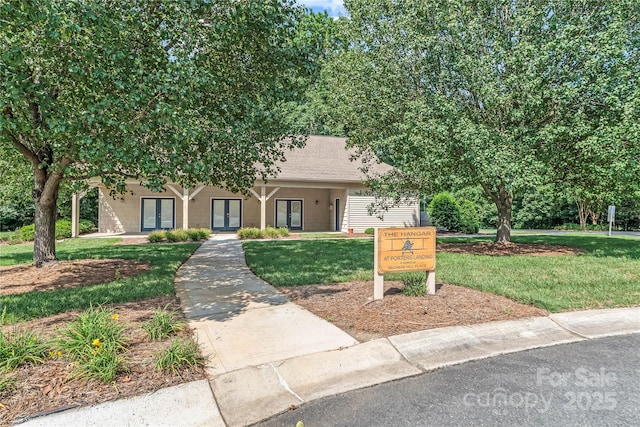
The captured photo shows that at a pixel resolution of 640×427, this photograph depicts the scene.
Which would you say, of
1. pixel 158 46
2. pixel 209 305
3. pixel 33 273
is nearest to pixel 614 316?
pixel 209 305

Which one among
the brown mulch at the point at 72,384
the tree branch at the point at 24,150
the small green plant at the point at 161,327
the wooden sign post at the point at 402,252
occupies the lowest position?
the brown mulch at the point at 72,384

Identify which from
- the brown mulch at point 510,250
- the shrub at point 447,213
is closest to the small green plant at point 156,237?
the brown mulch at point 510,250

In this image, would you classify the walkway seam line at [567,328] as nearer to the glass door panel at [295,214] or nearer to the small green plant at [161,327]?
the small green plant at [161,327]

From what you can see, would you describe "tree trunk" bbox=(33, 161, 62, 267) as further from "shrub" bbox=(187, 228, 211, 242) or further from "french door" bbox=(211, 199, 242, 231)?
"french door" bbox=(211, 199, 242, 231)

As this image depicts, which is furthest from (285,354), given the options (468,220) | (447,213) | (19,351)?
(447,213)

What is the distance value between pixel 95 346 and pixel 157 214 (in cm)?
1737

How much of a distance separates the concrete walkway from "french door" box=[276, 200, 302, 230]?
49.9 feet

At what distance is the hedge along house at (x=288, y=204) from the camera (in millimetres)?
18703

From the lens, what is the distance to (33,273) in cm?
758

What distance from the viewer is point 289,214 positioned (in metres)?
21.3

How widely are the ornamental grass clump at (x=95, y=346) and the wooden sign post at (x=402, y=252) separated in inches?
129

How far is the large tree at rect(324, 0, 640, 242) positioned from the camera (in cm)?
902

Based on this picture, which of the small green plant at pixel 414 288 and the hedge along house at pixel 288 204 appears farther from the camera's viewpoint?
the hedge along house at pixel 288 204

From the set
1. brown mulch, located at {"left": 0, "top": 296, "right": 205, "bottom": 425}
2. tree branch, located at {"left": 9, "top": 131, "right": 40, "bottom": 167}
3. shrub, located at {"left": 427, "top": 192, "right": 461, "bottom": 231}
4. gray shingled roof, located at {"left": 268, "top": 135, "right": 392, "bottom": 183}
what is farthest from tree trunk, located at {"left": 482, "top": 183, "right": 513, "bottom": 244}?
tree branch, located at {"left": 9, "top": 131, "right": 40, "bottom": 167}
